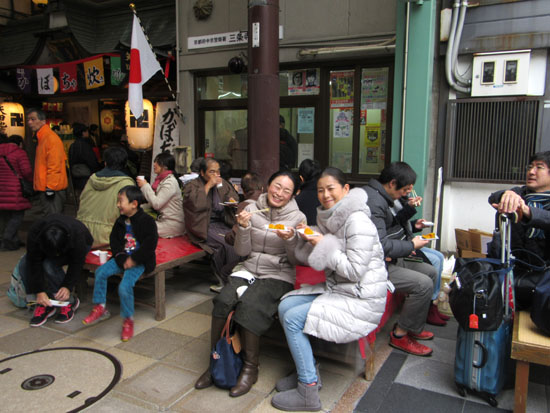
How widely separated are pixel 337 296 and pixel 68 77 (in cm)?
910

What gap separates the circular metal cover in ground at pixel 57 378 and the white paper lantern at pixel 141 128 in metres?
5.19

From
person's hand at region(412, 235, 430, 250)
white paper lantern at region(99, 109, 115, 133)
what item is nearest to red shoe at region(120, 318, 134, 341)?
person's hand at region(412, 235, 430, 250)

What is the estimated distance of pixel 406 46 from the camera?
5762 millimetres

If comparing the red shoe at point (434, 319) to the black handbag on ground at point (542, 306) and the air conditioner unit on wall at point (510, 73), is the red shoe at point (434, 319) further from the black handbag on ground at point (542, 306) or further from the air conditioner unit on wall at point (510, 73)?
the air conditioner unit on wall at point (510, 73)

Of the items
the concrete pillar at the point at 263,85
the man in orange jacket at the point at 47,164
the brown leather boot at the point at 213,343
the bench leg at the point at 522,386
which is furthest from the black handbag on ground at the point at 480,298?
the man in orange jacket at the point at 47,164

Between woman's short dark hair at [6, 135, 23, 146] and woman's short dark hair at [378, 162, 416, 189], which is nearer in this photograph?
woman's short dark hair at [378, 162, 416, 189]

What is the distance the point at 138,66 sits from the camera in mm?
6969

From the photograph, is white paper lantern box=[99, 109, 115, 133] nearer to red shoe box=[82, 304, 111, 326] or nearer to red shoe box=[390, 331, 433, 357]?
red shoe box=[82, 304, 111, 326]

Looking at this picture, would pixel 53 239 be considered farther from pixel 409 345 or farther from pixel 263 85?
pixel 409 345

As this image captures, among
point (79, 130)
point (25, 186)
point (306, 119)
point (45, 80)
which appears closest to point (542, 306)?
point (306, 119)

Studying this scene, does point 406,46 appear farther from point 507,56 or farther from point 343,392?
point 343,392

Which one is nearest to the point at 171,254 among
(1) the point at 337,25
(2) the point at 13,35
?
(1) the point at 337,25

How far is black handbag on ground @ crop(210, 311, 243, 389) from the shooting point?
131 inches

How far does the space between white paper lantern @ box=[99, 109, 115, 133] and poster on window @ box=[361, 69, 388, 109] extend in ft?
23.6
